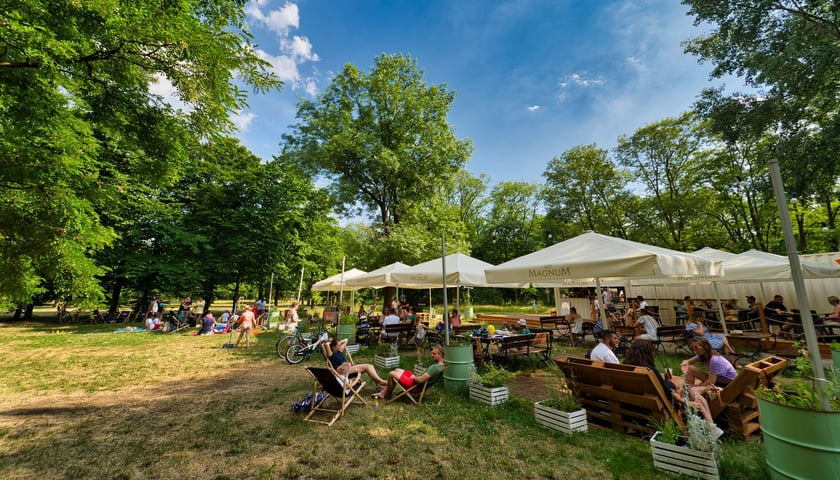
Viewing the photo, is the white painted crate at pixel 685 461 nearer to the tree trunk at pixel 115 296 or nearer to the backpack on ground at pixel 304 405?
the backpack on ground at pixel 304 405

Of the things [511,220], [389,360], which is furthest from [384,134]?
[511,220]

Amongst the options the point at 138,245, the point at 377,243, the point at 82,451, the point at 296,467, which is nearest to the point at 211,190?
the point at 138,245

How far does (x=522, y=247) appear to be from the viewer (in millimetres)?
40906

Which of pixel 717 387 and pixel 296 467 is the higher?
pixel 717 387

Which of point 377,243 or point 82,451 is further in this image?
point 377,243

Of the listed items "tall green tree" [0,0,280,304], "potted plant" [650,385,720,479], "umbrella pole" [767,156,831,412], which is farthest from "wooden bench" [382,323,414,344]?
"umbrella pole" [767,156,831,412]

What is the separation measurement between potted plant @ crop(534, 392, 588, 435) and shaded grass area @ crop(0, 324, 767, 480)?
0.14 m

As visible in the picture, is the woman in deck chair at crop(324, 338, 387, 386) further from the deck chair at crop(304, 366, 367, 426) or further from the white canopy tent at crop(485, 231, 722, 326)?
the white canopy tent at crop(485, 231, 722, 326)

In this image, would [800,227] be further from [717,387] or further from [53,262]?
[53,262]

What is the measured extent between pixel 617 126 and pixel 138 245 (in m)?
35.4

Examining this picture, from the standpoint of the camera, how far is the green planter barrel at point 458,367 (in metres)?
6.20

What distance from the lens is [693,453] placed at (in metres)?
3.24

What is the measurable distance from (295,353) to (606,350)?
7.99 m

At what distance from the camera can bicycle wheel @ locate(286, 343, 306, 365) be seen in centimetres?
925
